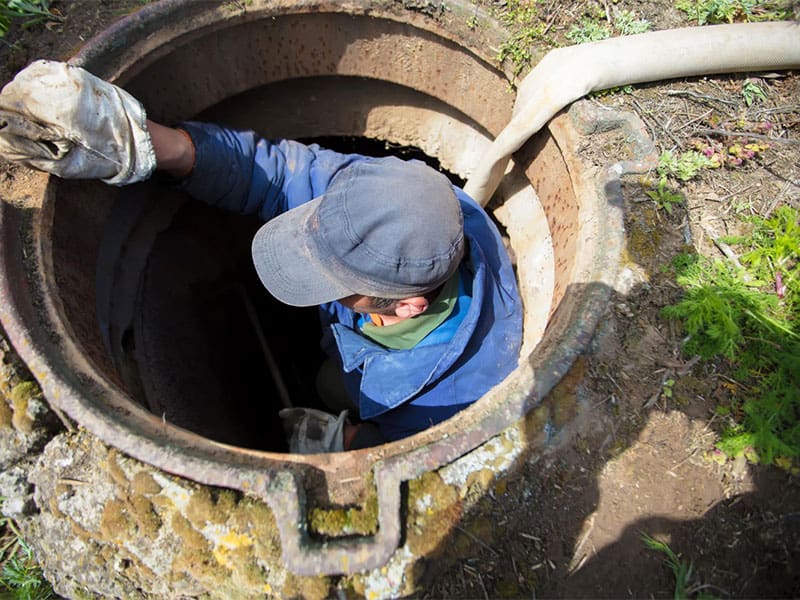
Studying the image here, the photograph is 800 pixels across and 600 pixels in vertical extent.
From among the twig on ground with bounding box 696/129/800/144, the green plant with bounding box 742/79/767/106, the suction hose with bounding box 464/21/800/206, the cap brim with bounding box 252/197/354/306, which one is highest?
the suction hose with bounding box 464/21/800/206

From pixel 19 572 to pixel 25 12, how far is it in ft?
6.25

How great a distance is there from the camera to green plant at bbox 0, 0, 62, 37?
1881 millimetres

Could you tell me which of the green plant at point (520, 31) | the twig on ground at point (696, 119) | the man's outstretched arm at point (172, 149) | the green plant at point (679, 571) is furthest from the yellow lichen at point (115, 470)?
the twig on ground at point (696, 119)

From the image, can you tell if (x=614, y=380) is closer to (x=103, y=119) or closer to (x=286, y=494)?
(x=286, y=494)

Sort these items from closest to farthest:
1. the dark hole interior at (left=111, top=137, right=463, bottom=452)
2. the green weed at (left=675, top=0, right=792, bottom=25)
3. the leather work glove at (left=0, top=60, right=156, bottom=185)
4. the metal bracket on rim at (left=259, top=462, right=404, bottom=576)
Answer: the metal bracket on rim at (left=259, top=462, right=404, bottom=576) → the leather work glove at (left=0, top=60, right=156, bottom=185) → the green weed at (left=675, top=0, right=792, bottom=25) → the dark hole interior at (left=111, top=137, right=463, bottom=452)

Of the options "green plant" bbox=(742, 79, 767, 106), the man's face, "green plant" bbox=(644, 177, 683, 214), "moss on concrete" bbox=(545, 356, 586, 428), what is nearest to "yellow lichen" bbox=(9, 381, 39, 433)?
the man's face

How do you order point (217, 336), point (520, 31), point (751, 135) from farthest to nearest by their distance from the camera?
point (217, 336) → point (520, 31) → point (751, 135)

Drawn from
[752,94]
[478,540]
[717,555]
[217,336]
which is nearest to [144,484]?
[478,540]

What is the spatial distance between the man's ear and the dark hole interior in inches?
49.0

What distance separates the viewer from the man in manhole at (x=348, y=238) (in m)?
1.44

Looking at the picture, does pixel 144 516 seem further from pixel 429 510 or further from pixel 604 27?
pixel 604 27

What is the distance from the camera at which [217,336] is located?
2934 millimetres

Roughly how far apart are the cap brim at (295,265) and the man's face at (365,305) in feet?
0.21

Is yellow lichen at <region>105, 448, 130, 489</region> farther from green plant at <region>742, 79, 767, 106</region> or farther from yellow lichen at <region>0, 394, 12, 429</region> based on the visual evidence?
green plant at <region>742, 79, 767, 106</region>
